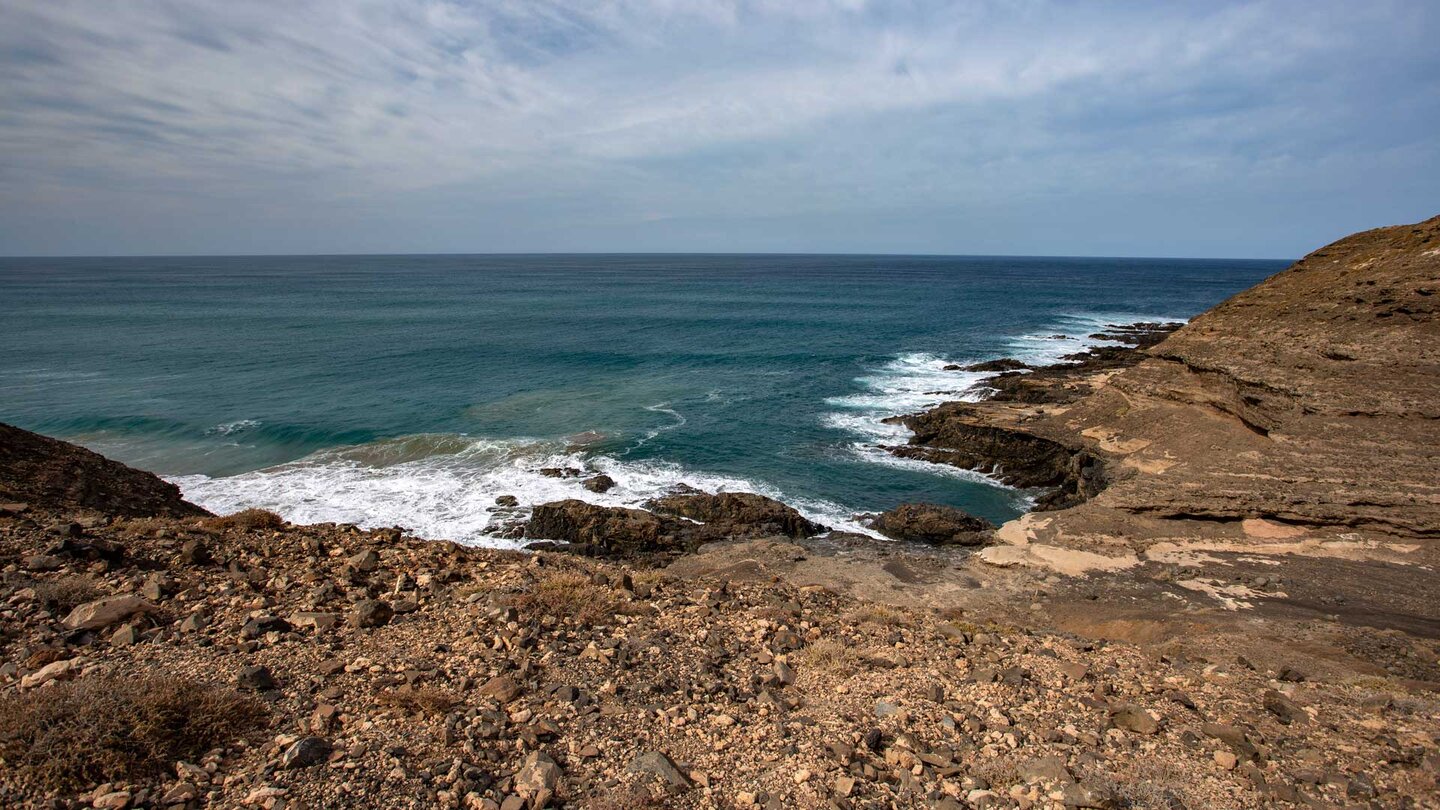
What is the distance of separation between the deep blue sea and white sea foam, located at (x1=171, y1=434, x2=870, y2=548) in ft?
0.39

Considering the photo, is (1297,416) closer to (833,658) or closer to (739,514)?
(739,514)

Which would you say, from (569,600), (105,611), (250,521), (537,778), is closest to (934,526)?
(569,600)

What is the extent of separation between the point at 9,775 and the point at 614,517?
1710 cm

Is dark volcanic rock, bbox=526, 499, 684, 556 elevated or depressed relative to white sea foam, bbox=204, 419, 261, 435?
depressed

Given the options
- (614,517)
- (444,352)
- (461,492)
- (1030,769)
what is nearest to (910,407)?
(614,517)

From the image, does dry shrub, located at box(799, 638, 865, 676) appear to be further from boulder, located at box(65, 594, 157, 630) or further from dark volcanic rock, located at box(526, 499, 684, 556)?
dark volcanic rock, located at box(526, 499, 684, 556)

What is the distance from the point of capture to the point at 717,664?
9234mm

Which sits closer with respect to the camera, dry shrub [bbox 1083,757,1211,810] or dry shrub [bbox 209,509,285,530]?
dry shrub [bbox 1083,757,1211,810]

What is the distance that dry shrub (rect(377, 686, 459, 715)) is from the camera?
7.35m

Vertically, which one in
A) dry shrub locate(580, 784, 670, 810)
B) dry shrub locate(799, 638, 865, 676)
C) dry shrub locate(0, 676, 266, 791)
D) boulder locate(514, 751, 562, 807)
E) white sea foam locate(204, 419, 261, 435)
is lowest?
white sea foam locate(204, 419, 261, 435)

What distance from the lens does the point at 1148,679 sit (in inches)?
372

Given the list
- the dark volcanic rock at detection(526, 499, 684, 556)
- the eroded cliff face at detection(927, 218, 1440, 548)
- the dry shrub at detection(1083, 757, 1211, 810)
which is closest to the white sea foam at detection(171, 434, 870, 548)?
the dark volcanic rock at detection(526, 499, 684, 556)

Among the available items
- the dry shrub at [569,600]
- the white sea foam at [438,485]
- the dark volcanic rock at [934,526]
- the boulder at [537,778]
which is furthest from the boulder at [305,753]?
the dark volcanic rock at [934,526]

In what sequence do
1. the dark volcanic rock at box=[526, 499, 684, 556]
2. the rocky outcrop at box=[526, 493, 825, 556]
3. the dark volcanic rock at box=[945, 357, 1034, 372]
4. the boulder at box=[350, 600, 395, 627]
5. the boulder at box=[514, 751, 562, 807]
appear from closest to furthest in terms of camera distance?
the boulder at box=[514, 751, 562, 807], the boulder at box=[350, 600, 395, 627], the dark volcanic rock at box=[526, 499, 684, 556], the rocky outcrop at box=[526, 493, 825, 556], the dark volcanic rock at box=[945, 357, 1034, 372]
